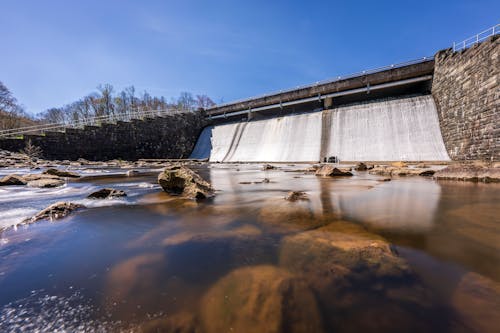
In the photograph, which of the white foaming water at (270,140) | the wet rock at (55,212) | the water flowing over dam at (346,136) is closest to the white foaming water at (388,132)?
the water flowing over dam at (346,136)

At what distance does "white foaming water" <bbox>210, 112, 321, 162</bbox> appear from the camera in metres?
19.1

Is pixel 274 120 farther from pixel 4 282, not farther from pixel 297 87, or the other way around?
pixel 4 282

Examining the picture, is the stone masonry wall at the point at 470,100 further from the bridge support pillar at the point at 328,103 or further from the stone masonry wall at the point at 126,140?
the stone masonry wall at the point at 126,140

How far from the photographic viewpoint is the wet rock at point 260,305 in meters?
0.88

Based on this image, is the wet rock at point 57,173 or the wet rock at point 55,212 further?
the wet rock at point 57,173

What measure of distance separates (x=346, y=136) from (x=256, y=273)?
1801 cm

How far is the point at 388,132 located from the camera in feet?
51.5

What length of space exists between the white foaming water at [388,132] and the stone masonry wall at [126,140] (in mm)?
16829

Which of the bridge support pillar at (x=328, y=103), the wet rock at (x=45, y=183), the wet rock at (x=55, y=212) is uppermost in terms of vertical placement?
the bridge support pillar at (x=328, y=103)

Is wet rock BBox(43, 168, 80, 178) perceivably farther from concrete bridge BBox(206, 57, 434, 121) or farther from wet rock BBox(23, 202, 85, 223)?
concrete bridge BBox(206, 57, 434, 121)

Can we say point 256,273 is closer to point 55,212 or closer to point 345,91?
point 55,212

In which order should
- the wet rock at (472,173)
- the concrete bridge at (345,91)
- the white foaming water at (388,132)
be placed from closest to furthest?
the wet rock at (472,173) → the white foaming water at (388,132) → the concrete bridge at (345,91)

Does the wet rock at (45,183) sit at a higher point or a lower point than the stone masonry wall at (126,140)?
lower

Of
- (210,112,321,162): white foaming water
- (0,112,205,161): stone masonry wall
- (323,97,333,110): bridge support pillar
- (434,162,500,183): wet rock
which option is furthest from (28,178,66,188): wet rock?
(323,97,333,110): bridge support pillar
